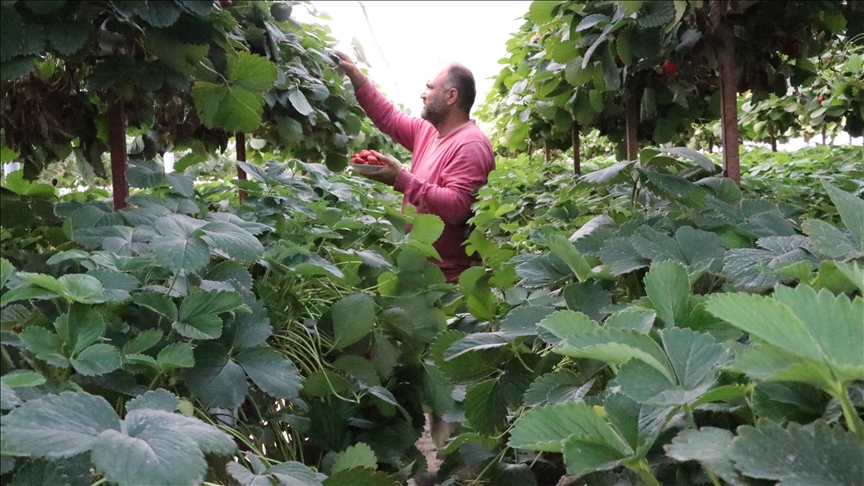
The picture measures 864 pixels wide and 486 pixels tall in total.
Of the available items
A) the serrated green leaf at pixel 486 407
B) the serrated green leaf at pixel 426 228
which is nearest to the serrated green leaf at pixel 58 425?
the serrated green leaf at pixel 486 407

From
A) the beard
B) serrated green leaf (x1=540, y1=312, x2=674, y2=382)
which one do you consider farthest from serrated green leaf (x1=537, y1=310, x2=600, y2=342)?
the beard

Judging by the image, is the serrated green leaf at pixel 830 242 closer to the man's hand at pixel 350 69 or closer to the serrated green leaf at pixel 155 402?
the serrated green leaf at pixel 155 402

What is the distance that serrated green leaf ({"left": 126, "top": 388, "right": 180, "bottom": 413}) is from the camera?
0.38 meters

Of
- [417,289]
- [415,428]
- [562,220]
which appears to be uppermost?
[562,220]

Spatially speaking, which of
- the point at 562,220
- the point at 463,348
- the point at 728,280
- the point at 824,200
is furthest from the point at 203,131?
the point at 824,200

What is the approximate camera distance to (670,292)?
45 centimetres

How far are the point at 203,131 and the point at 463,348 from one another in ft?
3.08

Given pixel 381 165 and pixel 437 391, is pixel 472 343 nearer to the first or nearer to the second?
pixel 437 391

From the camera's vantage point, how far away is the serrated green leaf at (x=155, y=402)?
1.26 ft

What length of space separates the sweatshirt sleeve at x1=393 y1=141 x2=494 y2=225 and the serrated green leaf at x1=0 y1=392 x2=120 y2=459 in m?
1.53

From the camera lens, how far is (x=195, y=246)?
549 millimetres

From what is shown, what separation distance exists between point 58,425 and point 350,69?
186 centimetres

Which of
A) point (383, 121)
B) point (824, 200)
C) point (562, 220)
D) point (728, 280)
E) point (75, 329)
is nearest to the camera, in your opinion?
point (75, 329)

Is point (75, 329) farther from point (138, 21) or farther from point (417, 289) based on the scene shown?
point (417, 289)
